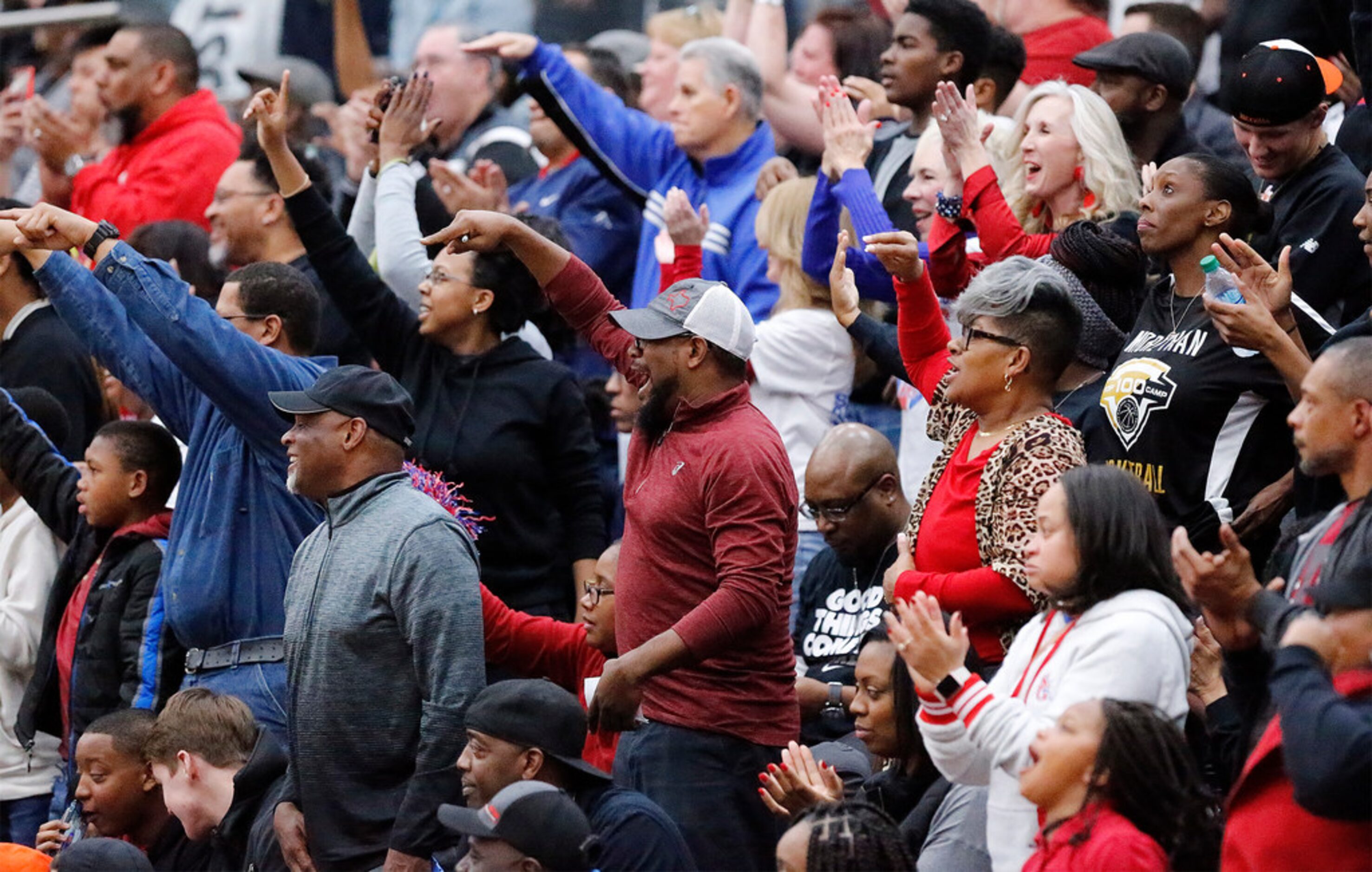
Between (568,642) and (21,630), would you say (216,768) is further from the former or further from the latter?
(21,630)

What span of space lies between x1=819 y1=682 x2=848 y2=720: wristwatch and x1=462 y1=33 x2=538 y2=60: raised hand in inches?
133

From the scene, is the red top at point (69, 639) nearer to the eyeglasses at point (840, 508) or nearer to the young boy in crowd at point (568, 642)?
the young boy in crowd at point (568, 642)

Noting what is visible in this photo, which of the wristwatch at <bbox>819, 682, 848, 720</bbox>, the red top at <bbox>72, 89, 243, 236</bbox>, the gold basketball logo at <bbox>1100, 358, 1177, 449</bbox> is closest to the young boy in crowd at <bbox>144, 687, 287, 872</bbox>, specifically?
the wristwatch at <bbox>819, 682, 848, 720</bbox>

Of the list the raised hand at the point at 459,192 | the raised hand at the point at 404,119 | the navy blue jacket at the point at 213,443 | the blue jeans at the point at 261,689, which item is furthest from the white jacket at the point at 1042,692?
the raised hand at the point at 459,192

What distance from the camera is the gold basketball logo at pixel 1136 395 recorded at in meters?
5.30

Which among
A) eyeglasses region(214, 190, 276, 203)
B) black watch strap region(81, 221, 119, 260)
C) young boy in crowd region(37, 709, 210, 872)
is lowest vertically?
young boy in crowd region(37, 709, 210, 872)

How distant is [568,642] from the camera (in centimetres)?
624

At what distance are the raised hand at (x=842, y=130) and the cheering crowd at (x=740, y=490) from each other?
2 centimetres

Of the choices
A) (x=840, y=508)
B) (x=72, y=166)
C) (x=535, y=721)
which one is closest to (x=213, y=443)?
(x=535, y=721)

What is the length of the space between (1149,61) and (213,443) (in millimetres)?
3368

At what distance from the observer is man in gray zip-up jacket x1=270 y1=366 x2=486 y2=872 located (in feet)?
16.8

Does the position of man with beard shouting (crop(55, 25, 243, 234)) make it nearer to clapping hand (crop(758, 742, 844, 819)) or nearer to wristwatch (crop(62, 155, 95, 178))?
wristwatch (crop(62, 155, 95, 178))

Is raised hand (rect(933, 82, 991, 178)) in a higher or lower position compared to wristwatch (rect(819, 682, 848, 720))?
higher

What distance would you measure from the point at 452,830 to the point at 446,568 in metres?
0.72
